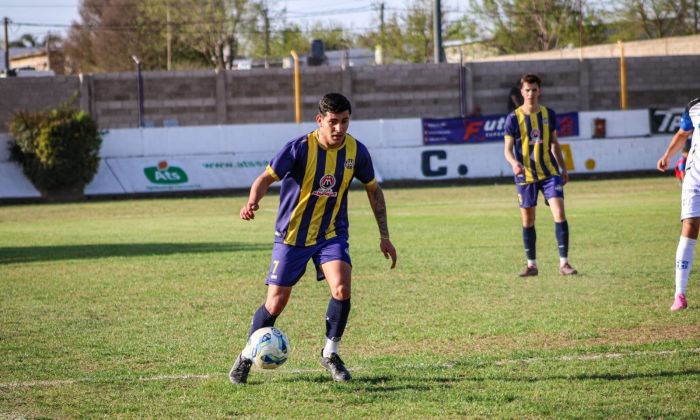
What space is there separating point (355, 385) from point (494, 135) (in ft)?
82.8

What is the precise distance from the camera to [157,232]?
19.2 meters

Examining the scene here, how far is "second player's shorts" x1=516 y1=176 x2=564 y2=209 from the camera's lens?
486 inches

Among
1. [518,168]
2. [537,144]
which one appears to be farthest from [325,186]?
[537,144]

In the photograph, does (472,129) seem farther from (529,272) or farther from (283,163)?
(283,163)

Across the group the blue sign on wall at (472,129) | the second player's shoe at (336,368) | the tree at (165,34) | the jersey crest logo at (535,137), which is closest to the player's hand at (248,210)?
the second player's shoe at (336,368)

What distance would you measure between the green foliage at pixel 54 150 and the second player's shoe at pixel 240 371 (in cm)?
2334

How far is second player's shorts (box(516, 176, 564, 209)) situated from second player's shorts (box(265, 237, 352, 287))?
5701mm

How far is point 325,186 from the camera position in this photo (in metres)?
7.04

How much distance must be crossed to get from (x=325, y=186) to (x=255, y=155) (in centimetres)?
2303

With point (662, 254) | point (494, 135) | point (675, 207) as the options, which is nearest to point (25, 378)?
point (662, 254)

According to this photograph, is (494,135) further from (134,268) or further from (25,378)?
(25,378)

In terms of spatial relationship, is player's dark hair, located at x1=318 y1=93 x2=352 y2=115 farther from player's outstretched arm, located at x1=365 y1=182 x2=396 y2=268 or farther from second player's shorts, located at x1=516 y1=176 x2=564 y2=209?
second player's shorts, located at x1=516 y1=176 x2=564 y2=209

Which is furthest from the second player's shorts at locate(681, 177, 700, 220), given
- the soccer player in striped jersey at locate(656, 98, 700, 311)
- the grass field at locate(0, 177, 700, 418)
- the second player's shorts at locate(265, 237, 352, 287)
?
the second player's shorts at locate(265, 237, 352, 287)

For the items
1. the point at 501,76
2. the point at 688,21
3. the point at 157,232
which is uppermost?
the point at 688,21
